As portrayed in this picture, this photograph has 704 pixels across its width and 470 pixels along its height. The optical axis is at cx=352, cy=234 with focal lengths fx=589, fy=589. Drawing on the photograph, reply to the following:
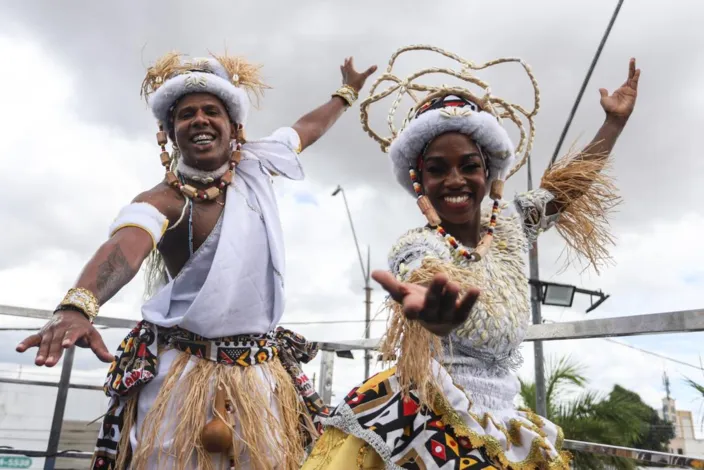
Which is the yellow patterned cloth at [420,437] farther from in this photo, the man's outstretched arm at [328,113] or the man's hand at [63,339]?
the man's outstretched arm at [328,113]

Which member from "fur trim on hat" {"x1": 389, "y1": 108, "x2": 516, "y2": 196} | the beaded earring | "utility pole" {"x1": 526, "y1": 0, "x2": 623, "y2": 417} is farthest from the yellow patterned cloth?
"utility pole" {"x1": 526, "y1": 0, "x2": 623, "y2": 417}

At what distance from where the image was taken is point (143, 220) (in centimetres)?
204

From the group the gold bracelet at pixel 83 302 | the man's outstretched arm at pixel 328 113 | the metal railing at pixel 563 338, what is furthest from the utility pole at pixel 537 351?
the gold bracelet at pixel 83 302

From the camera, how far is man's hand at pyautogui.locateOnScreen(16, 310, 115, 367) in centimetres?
133

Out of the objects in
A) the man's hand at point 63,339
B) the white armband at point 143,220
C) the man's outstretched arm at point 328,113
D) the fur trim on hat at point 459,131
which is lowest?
the man's hand at point 63,339

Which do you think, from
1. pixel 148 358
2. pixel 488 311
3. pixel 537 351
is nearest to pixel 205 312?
pixel 148 358

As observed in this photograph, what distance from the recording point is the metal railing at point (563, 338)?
1849 millimetres

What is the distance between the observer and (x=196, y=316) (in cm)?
219

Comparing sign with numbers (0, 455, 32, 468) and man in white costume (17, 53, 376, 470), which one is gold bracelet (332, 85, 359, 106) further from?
sign with numbers (0, 455, 32, 468)

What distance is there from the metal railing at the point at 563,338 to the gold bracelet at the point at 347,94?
1398mm

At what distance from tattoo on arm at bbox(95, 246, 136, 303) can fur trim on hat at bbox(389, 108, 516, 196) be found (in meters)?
0.97

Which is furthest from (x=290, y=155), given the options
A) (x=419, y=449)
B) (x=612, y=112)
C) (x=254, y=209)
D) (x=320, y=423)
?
(x=419, y=449)

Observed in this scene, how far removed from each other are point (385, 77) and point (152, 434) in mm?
1628

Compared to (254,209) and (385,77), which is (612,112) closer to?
(385,77)
